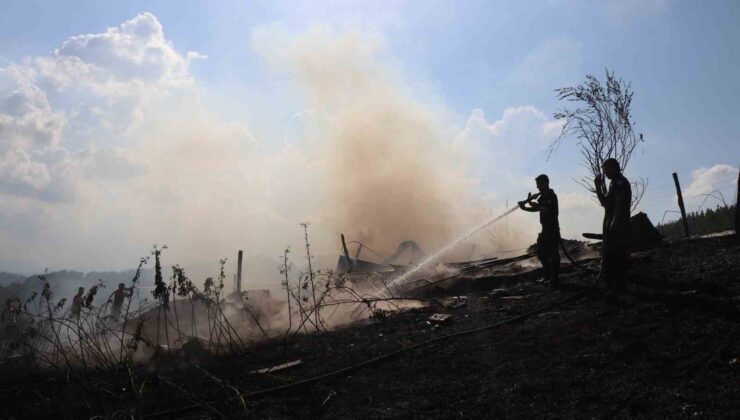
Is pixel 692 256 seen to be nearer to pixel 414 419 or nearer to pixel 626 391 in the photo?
pixel 626 391

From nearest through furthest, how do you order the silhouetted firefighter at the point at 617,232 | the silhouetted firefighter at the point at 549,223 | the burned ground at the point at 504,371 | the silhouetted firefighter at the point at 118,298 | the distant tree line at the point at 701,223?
the burned ground at the point at 504,371 → the silhouetted firefighter at the point at 617,232 → the silhouetted firefighter at the point at 118,298 → the silhouetted firefighter at the point at 549,223 → the distant tree line at the point at 701,223

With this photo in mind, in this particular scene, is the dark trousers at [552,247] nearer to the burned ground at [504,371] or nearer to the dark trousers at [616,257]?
the burned ground at [504,371]

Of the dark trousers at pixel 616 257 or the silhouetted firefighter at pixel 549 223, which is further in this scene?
the silhouetted firefighter at pixel 549 223

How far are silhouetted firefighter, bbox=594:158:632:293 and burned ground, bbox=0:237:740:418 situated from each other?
A: 0.31 m

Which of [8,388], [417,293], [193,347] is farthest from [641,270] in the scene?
[8,388]

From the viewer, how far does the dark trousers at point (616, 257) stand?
19.4 feet

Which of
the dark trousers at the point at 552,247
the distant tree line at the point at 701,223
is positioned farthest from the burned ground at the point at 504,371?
the distant tree line at the point at 701,223

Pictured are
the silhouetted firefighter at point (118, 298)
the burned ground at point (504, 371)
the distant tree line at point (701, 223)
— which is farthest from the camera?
the distant tree line at point (701, 223)

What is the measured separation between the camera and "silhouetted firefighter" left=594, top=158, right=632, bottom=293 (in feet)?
19.3

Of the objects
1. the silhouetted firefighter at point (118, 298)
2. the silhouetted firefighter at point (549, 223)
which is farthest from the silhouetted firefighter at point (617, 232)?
the silhouetted firefighter at point (118, 298)

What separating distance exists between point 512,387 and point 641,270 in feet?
15.7

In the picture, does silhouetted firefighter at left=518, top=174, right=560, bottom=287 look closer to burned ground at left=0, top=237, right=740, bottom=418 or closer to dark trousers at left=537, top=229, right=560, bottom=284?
dark trousers at left=537, top=229, right=560, bottom=284

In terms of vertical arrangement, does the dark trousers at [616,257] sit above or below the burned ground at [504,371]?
above

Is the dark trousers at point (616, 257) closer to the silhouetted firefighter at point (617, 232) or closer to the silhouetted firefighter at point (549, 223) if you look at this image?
the silhouetted firefighter at point (617, 232)
